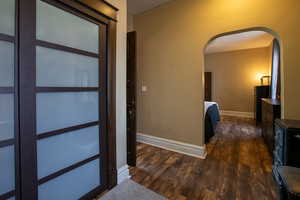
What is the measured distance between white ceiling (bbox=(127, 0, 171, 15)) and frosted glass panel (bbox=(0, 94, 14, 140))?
275cm

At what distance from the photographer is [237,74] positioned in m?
5.98

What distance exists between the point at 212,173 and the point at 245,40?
4.67 meters

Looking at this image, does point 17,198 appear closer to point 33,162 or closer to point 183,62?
point 33,162

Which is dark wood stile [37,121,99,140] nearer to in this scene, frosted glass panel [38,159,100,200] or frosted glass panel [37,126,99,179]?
frosted glass panel [37,126,99,179]

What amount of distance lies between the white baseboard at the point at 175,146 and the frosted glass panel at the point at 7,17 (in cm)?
269

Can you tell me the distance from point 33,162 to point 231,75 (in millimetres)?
6882

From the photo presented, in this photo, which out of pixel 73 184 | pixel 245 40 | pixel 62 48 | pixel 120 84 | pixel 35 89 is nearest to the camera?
pixel 35 89

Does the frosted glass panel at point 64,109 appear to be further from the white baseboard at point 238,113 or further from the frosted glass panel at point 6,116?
the white baseboard at point 238,113

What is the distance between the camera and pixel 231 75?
6117 mm

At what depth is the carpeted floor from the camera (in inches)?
61.6

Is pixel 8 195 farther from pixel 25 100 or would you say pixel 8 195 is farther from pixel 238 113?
pixel 238 113

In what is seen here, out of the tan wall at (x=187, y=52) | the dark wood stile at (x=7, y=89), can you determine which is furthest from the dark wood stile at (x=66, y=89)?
the tan wall at (x=187, y=52)

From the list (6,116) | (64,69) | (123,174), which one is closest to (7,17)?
(64,69)

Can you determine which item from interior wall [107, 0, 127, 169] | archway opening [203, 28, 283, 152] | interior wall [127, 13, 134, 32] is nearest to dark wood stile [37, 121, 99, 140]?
interior wall [107, 0, 127, 169]
